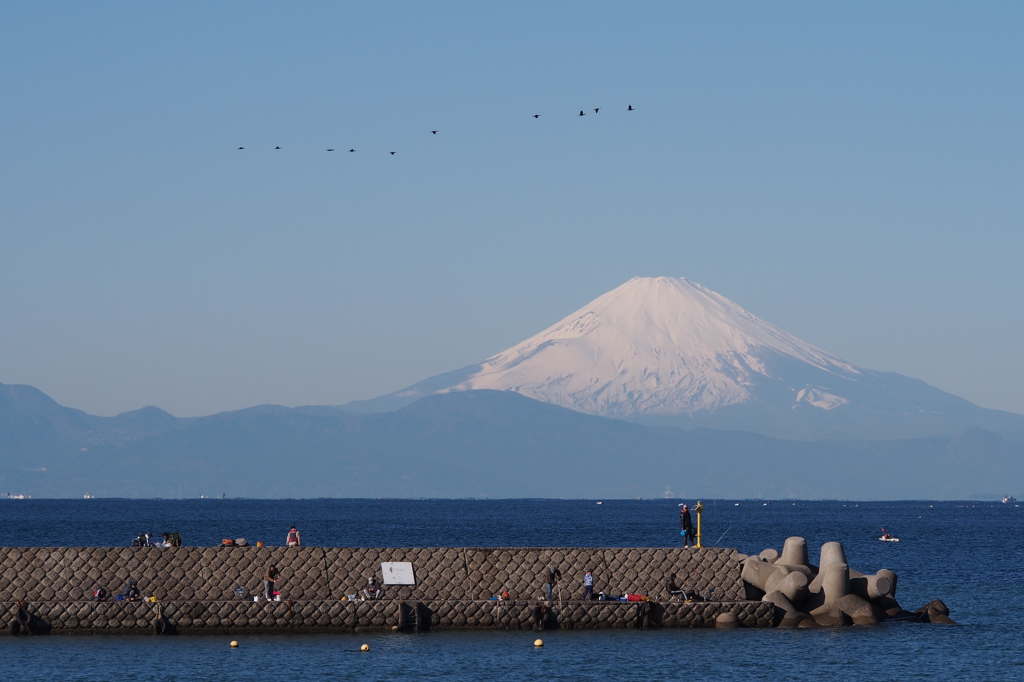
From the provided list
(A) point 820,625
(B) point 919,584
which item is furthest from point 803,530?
(A) point 820,625

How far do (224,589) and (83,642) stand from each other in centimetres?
438

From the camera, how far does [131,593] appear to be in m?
39.4

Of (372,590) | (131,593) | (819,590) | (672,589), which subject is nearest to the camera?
(131,593)

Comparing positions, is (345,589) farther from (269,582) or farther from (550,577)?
(550,577)

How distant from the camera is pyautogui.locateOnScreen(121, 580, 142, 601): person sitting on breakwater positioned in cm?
3909

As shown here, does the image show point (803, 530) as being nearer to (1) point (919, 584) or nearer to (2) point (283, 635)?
(1) point (919, 584)

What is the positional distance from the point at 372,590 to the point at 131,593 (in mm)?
6831

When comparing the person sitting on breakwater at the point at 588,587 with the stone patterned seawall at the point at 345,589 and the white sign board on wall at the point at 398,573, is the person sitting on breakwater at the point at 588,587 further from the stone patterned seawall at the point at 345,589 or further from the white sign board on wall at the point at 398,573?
the white sign board on wall at the point at 398,573

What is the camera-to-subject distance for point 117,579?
40.1m

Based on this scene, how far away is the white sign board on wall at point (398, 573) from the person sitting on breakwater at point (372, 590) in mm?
438

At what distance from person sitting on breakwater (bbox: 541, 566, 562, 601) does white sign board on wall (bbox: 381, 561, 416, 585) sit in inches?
154

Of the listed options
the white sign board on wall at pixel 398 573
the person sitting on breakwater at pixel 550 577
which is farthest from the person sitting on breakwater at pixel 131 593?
the person sitting on breakwater at pixel 550 577

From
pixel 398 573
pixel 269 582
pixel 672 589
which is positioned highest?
pixel 398 573

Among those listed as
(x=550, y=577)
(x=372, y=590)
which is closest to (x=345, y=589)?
(x=372, y=590)
